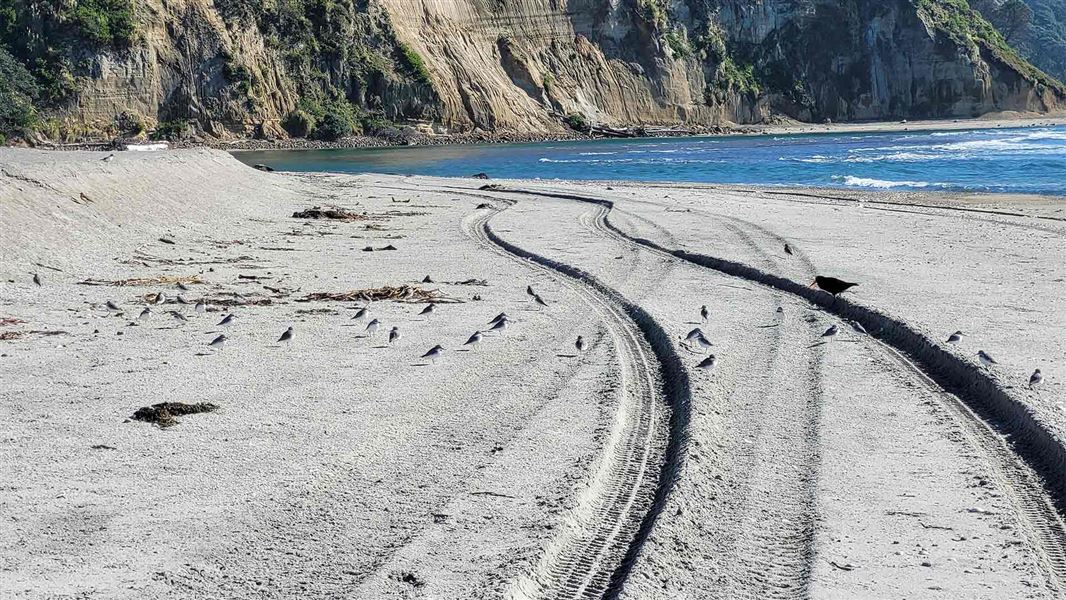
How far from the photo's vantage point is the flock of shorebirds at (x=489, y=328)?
24.8 ft

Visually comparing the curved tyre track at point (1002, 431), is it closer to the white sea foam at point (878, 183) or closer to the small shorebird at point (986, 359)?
the small shorebird at point (986, 359)

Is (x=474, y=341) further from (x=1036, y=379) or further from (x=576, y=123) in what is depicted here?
(x=576, y=123)

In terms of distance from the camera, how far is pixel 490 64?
290 ft

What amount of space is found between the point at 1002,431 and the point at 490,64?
8467cm

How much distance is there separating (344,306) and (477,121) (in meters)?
74.2

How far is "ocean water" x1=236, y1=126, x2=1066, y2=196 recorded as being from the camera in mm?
34531

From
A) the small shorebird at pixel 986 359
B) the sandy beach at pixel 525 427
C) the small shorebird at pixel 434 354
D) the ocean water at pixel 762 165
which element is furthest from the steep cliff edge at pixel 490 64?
the small shorebird at pixel 986 359

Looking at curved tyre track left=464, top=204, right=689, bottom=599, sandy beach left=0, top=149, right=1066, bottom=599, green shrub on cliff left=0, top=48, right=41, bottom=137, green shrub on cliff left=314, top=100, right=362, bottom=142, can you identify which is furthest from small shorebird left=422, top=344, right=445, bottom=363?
green shrub on cliff left=314, top=100, right=362, bottom=142

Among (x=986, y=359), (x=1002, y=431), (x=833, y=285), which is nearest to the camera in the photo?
(x=1002, y=431)

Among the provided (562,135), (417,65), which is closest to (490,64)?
(562,135)

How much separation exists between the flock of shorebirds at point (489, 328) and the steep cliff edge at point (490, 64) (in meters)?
57.3

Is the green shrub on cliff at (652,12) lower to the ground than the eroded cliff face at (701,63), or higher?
higher

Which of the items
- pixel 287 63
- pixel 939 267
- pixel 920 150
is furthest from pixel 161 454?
pixel 287 63

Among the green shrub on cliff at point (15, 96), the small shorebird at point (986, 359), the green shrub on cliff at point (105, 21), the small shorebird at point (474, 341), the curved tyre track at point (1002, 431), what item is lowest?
the curved tyre track at point (1002, 431)
